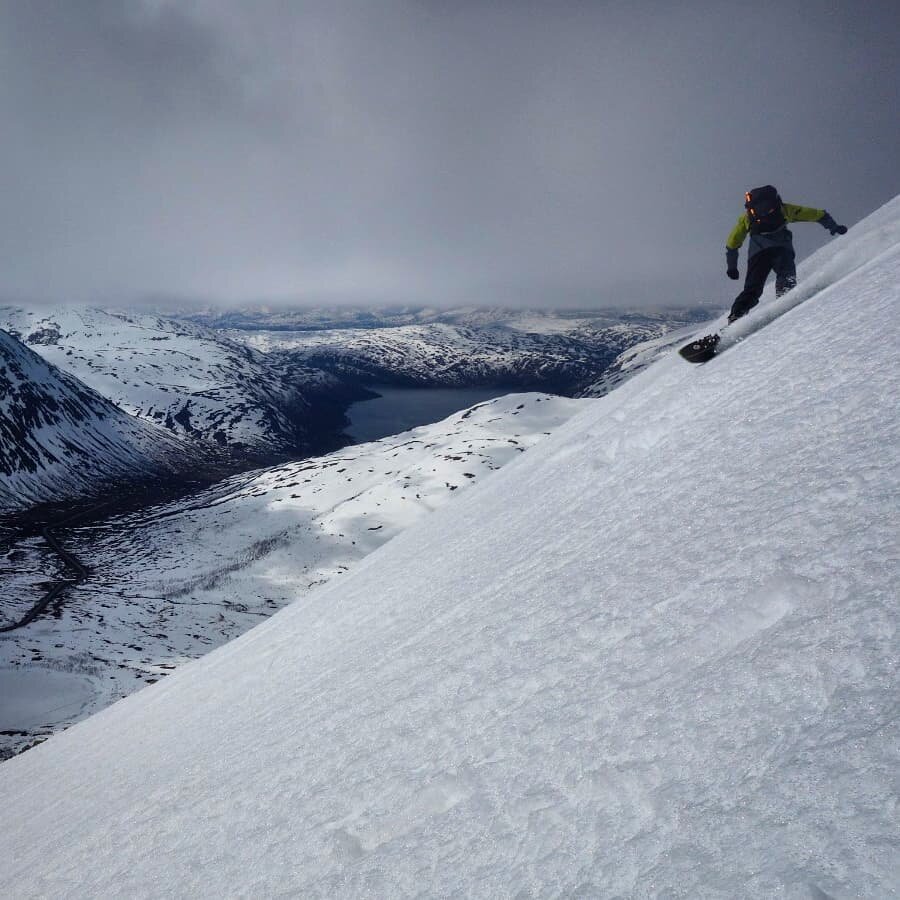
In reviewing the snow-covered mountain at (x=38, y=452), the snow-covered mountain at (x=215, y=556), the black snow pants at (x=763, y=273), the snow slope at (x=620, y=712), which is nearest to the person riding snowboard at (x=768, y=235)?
the black snow pants at (x=763, y=273)

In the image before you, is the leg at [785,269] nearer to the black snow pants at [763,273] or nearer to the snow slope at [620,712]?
the black snow pants at [763,273]

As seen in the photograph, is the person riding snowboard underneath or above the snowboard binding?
above

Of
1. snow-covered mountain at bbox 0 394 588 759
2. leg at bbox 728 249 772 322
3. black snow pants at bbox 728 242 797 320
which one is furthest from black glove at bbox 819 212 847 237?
snow-covered mountain at bbox 0 394 588 759

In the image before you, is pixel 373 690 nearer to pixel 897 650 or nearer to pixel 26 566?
pixel 897 650

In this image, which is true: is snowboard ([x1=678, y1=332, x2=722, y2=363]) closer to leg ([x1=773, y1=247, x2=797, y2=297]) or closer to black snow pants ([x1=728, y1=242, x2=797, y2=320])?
black snow pants ([x1=728, y1=242, x2=797, y2=320])

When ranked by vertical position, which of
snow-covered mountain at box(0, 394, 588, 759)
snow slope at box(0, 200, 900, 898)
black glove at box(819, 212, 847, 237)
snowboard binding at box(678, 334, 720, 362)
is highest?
black glove at box(819, 212, 847, 237)

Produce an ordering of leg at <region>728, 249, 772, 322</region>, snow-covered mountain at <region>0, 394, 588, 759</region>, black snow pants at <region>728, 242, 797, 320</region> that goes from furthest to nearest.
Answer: snow-covered mountain at <region>0, 394, 588, 759</region> → leg at <region>728, 249, 772, 322</region> → black snow pants at <region>728, 242, 797, 320</region>
